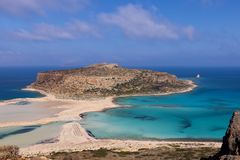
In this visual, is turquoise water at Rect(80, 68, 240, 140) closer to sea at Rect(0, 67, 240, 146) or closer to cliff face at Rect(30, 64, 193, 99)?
sea at Rect(0, 67, 240, 146)

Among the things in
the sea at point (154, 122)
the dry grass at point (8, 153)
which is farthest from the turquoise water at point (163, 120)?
the dry grass at point (8, 153)

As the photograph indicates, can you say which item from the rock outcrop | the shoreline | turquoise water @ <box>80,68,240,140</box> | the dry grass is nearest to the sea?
turquoise water @ <box>80,68,240,140</box>

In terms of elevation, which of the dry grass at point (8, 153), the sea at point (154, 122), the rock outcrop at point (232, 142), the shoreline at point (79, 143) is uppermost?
the rock outcrop at point (232, 142)

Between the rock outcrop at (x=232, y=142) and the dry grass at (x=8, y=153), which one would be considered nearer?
the rock outcrop at (x=232, y=142)

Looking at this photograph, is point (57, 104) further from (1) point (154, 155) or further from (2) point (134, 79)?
(1) point (154, 155)

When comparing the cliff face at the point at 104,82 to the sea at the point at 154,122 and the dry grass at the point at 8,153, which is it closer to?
the sea at the point at 154,122

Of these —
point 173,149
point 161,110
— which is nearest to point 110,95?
point 161,110

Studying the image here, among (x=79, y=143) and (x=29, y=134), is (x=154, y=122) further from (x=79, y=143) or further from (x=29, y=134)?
(x=29, y=134)

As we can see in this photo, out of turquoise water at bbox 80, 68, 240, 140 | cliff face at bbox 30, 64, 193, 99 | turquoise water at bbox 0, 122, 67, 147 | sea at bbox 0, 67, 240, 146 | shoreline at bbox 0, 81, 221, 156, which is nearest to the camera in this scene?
shoreline at bbox 0, 81, 221, 156

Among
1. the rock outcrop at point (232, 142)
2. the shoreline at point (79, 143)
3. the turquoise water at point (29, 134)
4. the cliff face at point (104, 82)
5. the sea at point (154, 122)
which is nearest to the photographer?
the rock outcrop at point (232, 142)
